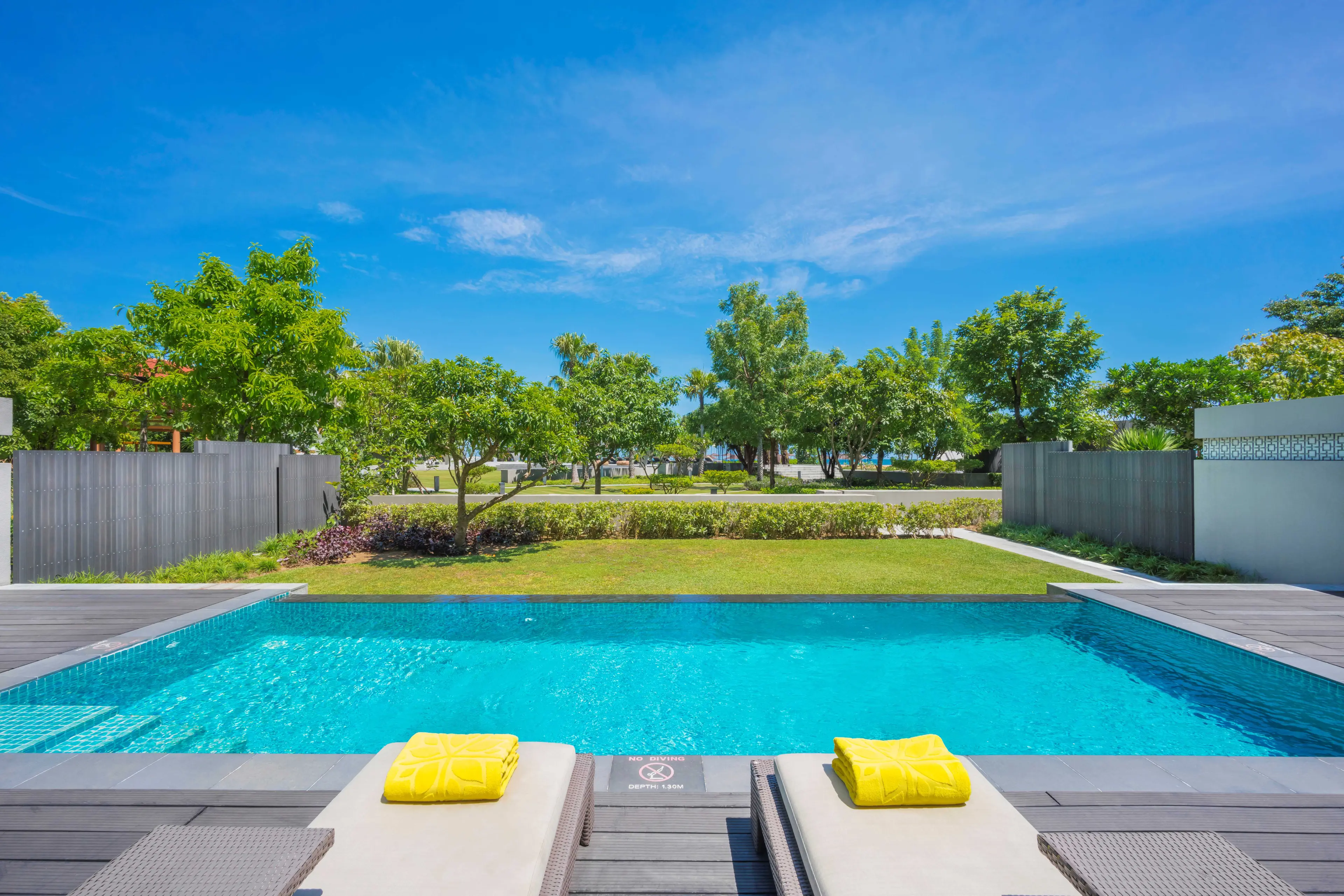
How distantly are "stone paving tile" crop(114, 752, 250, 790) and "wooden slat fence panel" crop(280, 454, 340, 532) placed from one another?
9.16 metres

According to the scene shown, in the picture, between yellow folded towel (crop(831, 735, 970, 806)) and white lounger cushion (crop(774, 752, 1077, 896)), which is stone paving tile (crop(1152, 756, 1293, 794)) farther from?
yellow folded towel (crop(831, 735, 970, 806))

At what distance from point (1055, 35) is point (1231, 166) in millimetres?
5975

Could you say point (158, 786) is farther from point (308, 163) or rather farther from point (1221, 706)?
point (308, 163)

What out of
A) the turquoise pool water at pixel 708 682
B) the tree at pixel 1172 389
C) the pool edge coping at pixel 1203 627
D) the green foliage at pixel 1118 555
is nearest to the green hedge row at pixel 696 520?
the green foliage at pixel 1118 555

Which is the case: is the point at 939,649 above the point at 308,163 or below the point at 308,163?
below

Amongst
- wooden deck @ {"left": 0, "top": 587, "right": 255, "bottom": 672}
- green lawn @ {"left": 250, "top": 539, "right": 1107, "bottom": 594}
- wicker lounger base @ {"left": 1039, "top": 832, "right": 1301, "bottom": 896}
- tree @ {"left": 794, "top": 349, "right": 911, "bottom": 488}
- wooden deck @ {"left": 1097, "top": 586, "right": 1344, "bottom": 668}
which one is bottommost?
green lawn @ {"left": 250, "top": 539, "right": 1107, "bottom": 594}

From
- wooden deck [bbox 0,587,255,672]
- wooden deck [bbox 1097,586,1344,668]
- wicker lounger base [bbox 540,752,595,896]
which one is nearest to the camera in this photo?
wicker lounger base [bbox 540,752,595,896]

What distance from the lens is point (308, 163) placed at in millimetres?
15672

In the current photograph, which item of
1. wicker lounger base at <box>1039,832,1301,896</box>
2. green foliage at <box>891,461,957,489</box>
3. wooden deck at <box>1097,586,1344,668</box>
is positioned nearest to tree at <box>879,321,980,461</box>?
green foliage at <box>891,461,957,489</box>

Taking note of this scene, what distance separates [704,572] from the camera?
9867mm

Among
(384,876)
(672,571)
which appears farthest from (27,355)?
(384,876)

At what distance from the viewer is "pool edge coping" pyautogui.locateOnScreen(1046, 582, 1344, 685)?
16.2 ft

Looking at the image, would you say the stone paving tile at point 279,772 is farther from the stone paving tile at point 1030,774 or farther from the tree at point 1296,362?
the tree at point 1296,362

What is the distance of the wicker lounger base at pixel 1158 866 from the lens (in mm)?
1766
